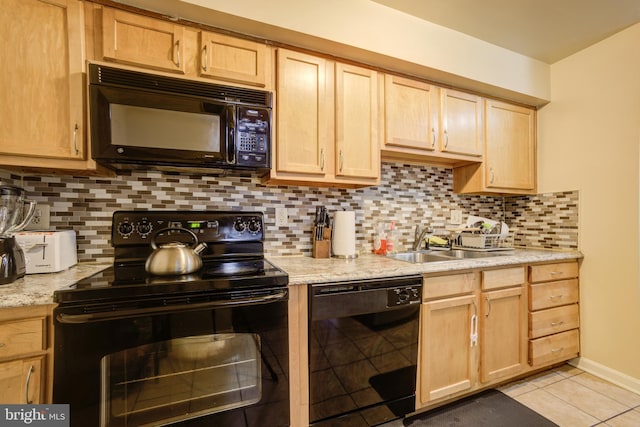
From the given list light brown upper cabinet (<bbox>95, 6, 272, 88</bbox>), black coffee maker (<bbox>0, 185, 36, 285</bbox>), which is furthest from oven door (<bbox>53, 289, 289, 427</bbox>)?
light brown upper cabinet (<bbox>95, 6, 272, 88</bbox>)

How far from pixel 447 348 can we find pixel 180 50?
2.14 m

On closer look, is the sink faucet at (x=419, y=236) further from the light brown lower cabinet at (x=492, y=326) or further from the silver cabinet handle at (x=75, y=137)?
the silver cabinet handle at (x=75, y=137)

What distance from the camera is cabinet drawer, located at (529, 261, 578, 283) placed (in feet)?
6.31

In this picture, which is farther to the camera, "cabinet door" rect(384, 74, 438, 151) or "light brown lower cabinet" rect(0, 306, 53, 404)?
"cabinet door" rect(384, 74, 438, 151)

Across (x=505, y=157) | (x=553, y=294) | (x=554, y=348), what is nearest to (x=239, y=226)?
(x=505, y=157)

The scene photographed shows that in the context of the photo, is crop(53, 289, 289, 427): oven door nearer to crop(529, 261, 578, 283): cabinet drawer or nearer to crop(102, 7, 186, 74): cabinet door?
crop(102, 7, 186, 74): cabinet door

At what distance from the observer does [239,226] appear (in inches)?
66.1

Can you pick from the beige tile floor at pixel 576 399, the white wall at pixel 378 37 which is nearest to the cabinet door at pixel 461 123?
the white wall at pixel 378 37

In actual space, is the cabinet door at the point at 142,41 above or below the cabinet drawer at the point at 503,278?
above

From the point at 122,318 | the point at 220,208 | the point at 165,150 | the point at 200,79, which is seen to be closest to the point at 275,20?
the point at 200,79

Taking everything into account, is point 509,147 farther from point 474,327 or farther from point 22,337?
point 22,337

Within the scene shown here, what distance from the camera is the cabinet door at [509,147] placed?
86.9 inches

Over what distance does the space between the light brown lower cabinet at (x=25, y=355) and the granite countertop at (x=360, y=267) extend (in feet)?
2.92

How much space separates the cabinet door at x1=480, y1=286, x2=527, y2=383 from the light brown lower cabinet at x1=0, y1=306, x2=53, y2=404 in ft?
6.87
